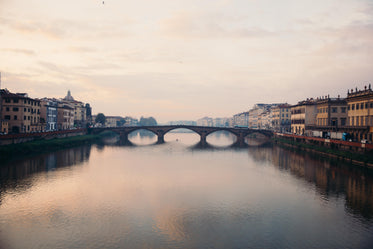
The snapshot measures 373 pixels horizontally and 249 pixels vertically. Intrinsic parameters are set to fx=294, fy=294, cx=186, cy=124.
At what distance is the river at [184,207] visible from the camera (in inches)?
892

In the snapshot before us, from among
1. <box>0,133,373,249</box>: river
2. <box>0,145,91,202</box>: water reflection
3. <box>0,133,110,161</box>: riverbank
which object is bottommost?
<box>0,133,373,249</box>: river

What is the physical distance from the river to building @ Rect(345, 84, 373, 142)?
11.7 m

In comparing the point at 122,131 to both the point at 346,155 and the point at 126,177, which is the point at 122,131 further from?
the point at 346,155

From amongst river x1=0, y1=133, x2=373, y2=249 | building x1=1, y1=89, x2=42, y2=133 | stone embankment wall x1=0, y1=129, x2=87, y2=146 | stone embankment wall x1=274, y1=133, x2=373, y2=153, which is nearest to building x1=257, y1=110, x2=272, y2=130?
stone embankment wall x1=274, y1=133, x2=373, y2=153

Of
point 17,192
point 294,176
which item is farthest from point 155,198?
point 294,176

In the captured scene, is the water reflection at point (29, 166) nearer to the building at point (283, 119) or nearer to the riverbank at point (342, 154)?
the riverbank at point (342, 154)

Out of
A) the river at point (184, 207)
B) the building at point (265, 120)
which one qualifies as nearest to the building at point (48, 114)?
the river at point (184, 207)

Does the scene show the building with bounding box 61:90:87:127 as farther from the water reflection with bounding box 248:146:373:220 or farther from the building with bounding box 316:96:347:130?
the building with bounding box 316:96:347:130

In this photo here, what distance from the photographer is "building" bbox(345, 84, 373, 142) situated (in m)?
56.3

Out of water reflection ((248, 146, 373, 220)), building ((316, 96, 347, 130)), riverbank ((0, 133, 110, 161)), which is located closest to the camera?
water reflection ((248, 146, 373, 220))

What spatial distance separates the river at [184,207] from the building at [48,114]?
4248 cm

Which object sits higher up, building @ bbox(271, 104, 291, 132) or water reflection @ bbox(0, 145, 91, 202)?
building @ bbox(271, 104, 291, 132)

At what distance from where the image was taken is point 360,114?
6003 cm

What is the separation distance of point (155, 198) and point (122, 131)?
294 ft
